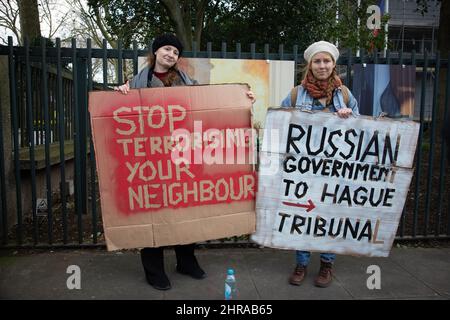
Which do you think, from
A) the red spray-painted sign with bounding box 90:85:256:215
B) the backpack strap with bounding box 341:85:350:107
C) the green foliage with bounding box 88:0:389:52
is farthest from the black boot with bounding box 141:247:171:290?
the green foliage with bounding box 88:0:389:52

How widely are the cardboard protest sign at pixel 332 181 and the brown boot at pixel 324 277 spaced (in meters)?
0.25

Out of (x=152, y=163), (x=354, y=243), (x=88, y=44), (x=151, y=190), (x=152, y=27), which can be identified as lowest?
(x=354, y=243)

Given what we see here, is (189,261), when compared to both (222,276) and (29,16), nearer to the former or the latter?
(222,276)

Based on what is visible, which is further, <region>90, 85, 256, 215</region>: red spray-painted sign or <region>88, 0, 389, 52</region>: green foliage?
<region>88, 0, 389, 52</region>: green foliage

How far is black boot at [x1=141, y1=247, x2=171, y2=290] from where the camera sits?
3.49 metres

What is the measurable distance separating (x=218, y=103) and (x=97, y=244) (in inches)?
87.4

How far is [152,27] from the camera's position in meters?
17.2

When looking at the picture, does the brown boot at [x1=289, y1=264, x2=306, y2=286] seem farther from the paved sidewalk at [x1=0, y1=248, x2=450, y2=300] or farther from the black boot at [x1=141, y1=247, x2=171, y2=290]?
the black boot at [x1=141, y1=247, x2=171, y2=290]

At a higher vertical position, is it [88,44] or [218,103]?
[88,44]

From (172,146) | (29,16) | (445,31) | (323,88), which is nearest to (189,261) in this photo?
(172,146)

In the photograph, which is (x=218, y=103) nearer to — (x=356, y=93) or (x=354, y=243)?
(x=354, y=243)

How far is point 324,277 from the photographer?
11.9ft

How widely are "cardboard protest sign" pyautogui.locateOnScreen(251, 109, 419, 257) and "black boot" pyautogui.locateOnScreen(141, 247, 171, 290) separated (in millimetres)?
830
